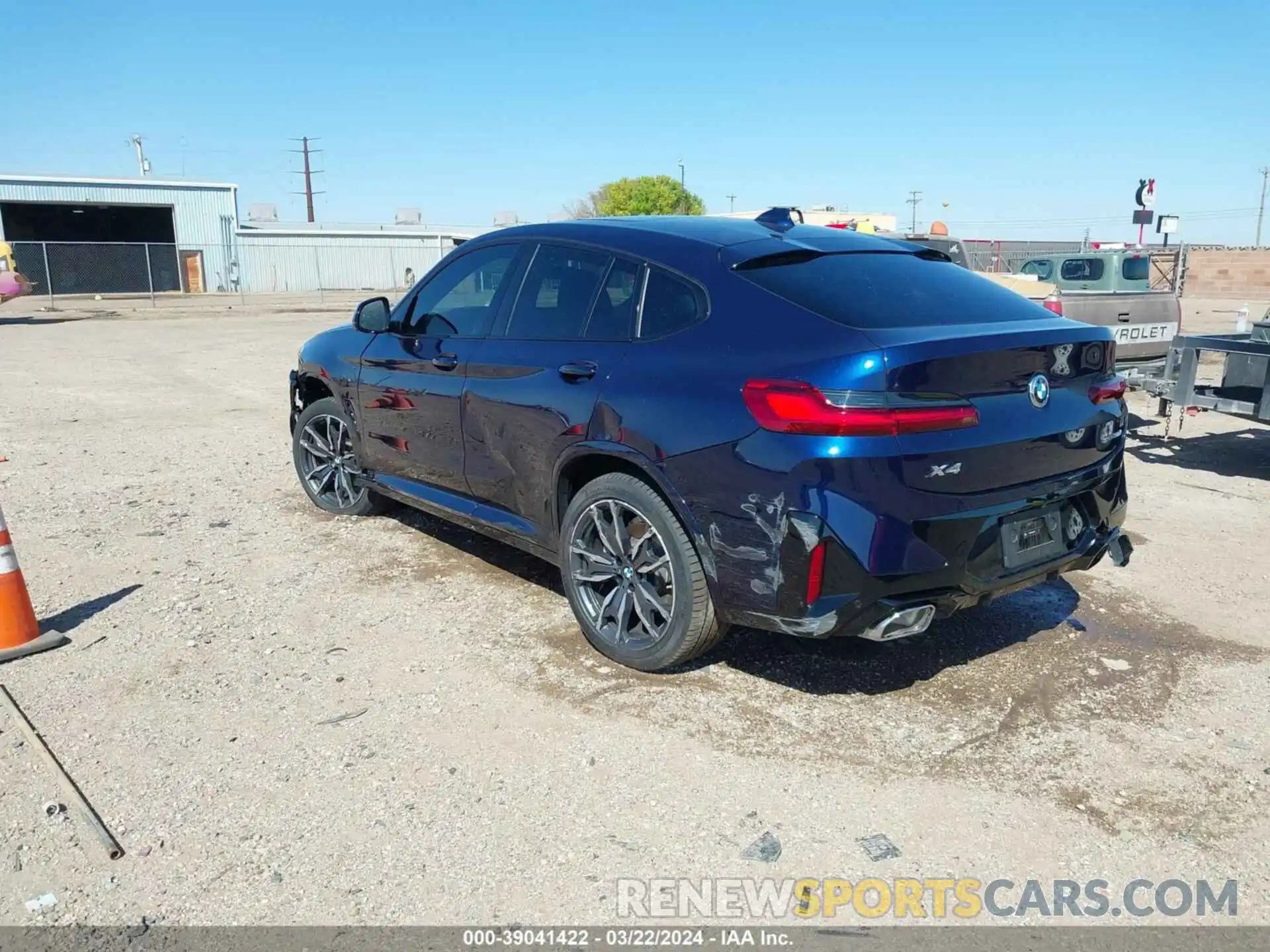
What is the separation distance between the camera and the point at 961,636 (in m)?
4.38

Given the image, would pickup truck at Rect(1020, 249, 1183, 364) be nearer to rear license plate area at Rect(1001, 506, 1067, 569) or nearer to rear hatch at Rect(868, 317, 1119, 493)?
rear hatch at Rect(868, 317, 1119, 493)

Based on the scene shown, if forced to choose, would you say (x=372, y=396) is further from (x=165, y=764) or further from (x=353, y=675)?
(x=165, y=764)

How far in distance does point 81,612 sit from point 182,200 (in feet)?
148

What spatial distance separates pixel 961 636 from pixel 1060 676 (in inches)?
19.4

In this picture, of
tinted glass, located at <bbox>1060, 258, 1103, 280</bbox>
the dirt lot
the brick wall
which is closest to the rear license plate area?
the dirt lot

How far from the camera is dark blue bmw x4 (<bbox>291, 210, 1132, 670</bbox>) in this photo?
3.19 metres

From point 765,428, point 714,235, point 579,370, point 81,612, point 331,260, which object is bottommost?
point 81,612

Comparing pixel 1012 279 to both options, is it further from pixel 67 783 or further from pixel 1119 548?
pixel 67 783

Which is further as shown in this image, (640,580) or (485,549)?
(485,549)

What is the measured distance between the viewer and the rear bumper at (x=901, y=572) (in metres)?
3.18

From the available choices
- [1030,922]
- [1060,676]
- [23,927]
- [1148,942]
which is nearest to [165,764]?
[23,927]

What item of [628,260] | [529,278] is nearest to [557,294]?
[529,278]

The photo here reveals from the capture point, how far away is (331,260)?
146ft

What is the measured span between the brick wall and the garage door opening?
40602 millimetres
